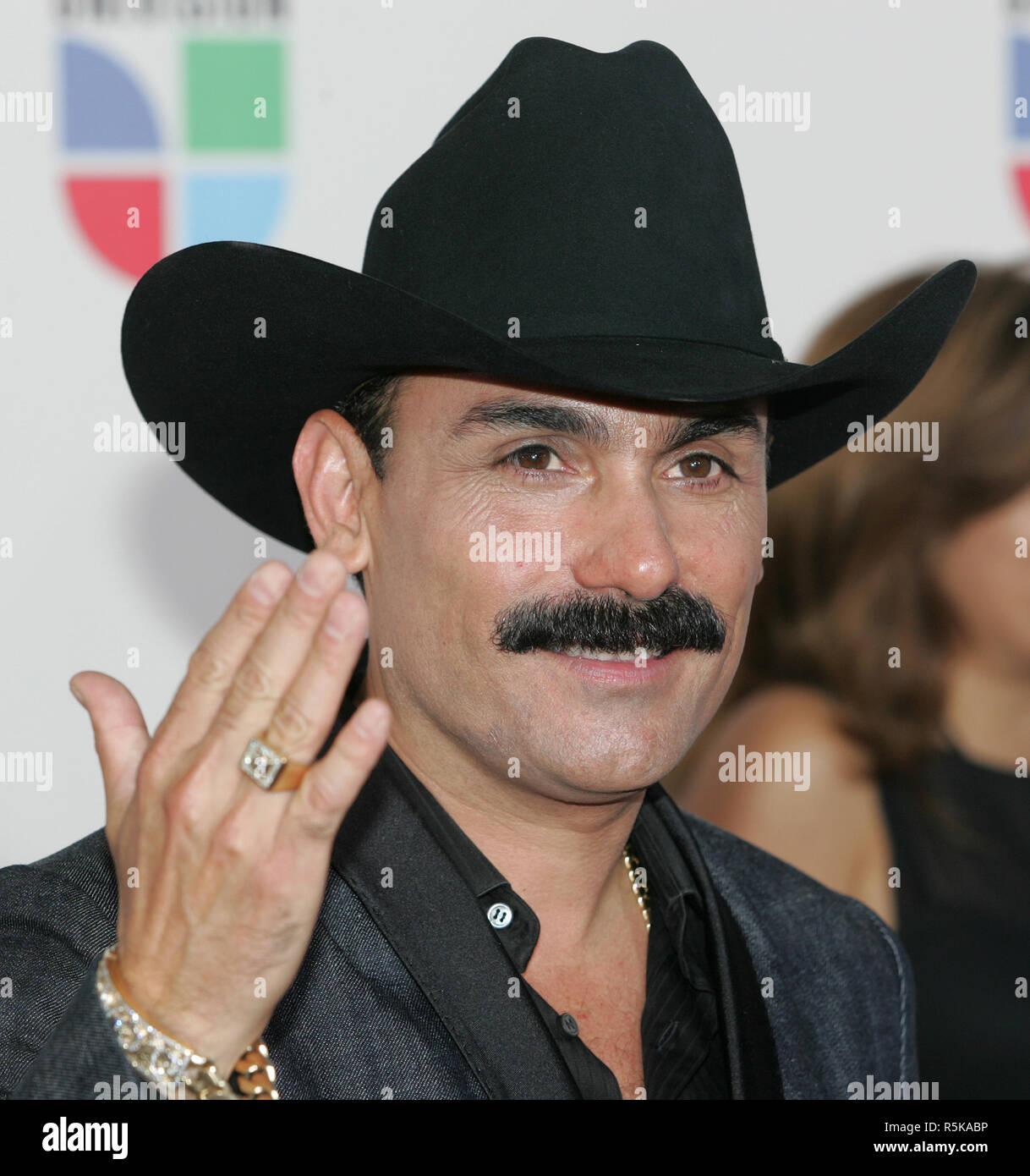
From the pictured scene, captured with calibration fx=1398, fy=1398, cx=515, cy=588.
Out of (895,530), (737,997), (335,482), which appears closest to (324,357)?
(335,482)

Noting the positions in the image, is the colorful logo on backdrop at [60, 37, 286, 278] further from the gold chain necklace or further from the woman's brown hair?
the gold chain necklace

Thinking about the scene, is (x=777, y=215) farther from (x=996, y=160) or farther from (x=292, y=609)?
(x=292, y=609)

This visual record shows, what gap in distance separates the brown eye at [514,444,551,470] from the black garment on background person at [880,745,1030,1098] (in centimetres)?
198

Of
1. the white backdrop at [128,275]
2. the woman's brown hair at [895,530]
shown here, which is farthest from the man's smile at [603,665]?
the woman's brown hair at [895,530]

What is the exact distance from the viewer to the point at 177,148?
320 centimetres

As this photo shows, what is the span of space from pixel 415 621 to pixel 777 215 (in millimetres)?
2137

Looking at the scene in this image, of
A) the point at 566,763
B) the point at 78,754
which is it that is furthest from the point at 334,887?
the point at 78,754

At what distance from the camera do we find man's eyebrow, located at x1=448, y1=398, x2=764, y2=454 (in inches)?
69.8

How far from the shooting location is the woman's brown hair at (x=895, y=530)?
3.51 metres

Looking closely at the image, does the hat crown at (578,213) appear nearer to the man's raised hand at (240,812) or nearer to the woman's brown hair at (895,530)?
the man's raised hand at (240,812)

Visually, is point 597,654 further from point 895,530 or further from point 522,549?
point 895,530

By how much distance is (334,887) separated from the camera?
176 centimetres

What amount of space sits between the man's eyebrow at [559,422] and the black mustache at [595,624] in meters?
0.20

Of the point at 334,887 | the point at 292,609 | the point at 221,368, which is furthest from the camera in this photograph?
the point at 221,368
